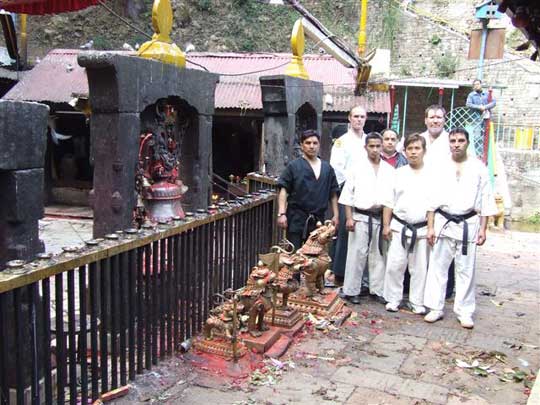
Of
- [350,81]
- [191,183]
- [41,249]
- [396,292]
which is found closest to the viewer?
[41,249]

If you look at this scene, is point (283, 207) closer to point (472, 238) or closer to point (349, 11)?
point (472, 238)

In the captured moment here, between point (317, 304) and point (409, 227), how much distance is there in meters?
1.25

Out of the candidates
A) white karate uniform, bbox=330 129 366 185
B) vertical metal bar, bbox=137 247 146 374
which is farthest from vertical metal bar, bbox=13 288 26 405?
white karate uniform, bbox=330 129 366 185

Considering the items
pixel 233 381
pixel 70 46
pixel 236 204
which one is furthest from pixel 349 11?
pixel 233 381

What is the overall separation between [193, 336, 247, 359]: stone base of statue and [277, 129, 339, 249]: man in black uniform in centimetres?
161

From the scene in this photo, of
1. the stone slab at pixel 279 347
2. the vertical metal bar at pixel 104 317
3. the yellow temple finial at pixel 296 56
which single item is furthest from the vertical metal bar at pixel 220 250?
the yellow temple finial at pixel 296 56

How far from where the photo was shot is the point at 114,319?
329 centimetres

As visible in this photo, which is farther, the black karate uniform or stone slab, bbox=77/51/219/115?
the black karate uniform

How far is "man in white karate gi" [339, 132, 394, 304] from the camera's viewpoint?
5.66 metres

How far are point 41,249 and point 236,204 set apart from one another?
6.20 ft

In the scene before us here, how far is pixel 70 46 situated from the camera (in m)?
22.7

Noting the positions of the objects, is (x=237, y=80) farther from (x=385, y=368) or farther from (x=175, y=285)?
(x=385, y=368)

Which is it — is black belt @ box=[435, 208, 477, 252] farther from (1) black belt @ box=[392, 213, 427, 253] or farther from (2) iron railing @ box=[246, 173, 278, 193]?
(2) iron railing @ box=[246, 173, 278, 193]

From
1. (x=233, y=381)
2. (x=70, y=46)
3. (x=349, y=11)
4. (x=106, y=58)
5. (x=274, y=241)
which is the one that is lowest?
(x=233, y=381)
